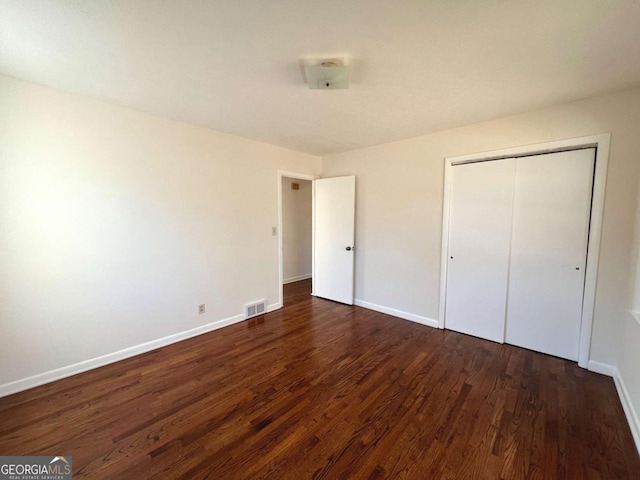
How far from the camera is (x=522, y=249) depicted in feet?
8.85

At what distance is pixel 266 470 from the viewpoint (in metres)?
1.42

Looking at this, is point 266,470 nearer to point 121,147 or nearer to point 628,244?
point 121,147

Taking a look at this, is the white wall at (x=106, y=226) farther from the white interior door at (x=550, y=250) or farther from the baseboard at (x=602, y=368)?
the baseboard at (x=602, y=368)

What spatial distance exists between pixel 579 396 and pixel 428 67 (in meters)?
2.77

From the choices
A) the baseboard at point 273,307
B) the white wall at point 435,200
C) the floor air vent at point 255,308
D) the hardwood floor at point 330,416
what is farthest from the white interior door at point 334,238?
the hardwood floor at point 330,416

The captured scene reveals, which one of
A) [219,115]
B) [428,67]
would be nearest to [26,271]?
[219,115]

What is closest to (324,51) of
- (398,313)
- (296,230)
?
(398,313)

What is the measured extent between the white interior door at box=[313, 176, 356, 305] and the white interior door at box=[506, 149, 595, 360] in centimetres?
206

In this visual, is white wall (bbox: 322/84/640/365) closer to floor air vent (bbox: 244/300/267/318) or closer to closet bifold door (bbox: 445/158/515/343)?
closet bifold door (bbox: 445/158/515/343)

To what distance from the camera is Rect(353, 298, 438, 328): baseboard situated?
11.0 ft

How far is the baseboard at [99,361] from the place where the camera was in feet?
6.68

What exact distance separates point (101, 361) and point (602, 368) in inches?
182

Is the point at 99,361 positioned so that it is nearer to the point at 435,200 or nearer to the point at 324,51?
the point at 324,51

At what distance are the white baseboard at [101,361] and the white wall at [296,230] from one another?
241cm
